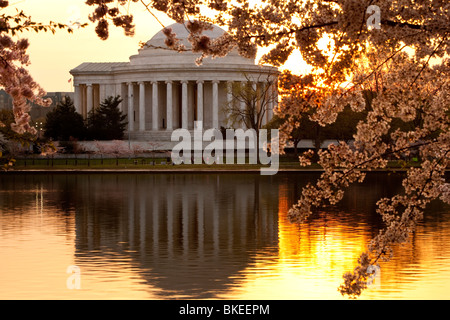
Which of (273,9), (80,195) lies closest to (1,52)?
(273,9)

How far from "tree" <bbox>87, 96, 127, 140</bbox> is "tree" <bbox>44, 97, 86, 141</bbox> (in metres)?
1.95

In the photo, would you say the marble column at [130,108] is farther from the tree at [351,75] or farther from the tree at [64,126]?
the tree at [351,75]

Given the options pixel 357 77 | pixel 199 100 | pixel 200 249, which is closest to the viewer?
pixel 357 77

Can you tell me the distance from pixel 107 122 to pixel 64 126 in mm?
8914

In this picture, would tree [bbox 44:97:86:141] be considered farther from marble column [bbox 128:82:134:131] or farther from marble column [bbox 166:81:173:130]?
marble column [bbox 166:81:173:130]

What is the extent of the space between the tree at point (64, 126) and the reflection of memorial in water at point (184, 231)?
5627 centimetres

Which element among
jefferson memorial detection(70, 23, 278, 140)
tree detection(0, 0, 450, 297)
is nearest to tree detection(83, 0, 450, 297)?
tree detection(0, 0, 450, 297)

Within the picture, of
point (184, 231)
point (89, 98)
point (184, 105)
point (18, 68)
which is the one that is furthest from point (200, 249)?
point (89, 98)

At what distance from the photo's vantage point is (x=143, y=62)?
116062 millimetres

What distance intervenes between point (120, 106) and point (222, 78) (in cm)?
1675

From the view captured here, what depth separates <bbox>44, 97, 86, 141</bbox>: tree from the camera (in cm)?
9919

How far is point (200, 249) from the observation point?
68.4 ft

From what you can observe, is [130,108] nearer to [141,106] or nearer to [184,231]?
[141,106]

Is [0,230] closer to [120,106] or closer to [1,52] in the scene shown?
[1,52]
